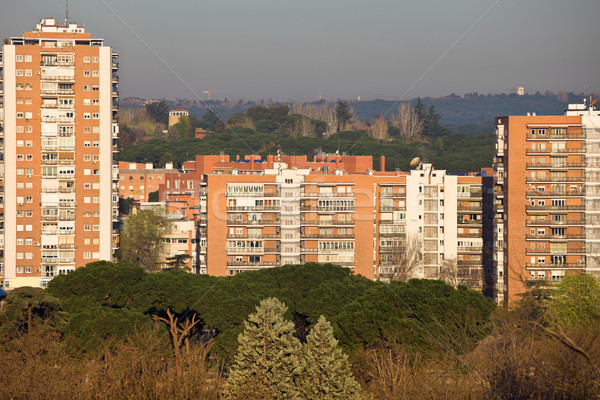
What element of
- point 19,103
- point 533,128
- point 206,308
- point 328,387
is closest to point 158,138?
point 19,103

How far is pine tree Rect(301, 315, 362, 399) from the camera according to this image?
854 inches

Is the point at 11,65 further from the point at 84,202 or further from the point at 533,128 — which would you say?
the point at 533,128

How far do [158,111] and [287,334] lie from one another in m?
113

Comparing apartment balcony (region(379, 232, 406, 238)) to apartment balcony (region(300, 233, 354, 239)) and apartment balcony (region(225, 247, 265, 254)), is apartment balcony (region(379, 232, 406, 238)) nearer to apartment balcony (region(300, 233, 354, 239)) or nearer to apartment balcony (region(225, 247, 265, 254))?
apartment balcony (region(300, 233, 354, 239))

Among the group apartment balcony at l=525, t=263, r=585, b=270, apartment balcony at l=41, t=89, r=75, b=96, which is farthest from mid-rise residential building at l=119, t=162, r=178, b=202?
apartment balcony at l=525, t=263, r=585, b=270

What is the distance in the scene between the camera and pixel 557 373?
18203mm

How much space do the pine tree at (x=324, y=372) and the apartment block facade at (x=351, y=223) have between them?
948 inches

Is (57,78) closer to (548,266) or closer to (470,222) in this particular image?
(470,222)

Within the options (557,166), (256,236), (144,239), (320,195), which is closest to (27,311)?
(256,236)

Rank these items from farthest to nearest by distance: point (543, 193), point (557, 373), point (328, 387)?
point (543, 193) → point (328, 387) → point (557, 373)

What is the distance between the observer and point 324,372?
21938 millimetres

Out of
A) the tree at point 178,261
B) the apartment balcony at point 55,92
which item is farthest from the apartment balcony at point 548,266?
the apartment balcony at point 55,92

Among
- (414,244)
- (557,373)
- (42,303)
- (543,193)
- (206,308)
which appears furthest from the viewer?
(414,244)

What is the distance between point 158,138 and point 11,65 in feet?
213
